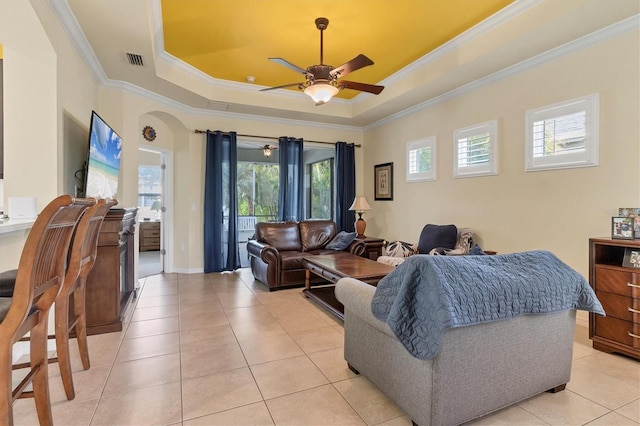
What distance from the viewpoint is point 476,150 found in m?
4.31

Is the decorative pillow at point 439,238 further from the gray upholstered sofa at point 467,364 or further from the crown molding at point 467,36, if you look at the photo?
the gray upholstered sofa at point 467,364

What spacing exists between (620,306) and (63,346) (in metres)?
3.94

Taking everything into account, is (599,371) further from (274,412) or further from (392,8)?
(392,8)

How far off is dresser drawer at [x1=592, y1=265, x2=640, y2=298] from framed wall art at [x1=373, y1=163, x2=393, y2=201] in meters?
3.53

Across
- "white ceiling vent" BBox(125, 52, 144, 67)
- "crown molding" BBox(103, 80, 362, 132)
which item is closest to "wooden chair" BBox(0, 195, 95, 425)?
"white ceiling vent" BBox(125, 52, 144, 67)

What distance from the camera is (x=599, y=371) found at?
236 cm

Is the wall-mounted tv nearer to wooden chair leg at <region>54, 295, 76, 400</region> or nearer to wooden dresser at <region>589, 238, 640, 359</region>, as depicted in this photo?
wooden chair leg at <region>54, 295, 76, 400</region>

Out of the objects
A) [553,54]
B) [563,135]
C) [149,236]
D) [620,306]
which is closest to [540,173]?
[563,135]

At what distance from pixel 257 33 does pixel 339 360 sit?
345 centimetres

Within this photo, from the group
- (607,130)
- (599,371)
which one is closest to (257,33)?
(607,130)

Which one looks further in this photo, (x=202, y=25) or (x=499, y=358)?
(x=202, y=25)

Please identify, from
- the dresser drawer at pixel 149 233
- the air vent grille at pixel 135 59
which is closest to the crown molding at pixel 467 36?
the air vent grille at pixel 135 59

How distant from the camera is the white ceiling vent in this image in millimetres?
3570

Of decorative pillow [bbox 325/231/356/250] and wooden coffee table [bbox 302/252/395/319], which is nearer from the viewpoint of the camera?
wooden coffee table [bbox 302/252/395/319]
